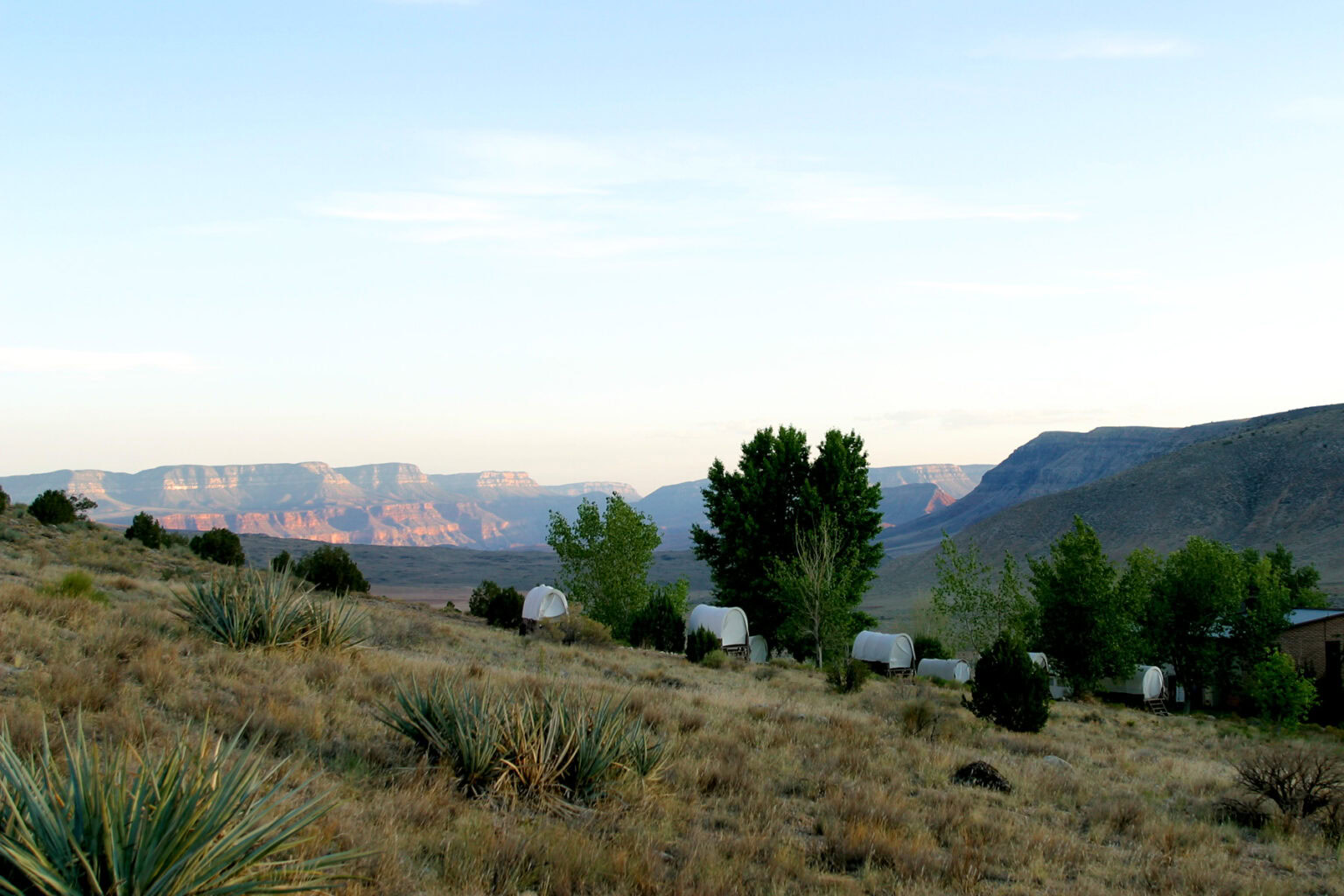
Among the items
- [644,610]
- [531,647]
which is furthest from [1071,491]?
[531,647]

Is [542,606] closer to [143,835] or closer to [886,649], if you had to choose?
[886,649]

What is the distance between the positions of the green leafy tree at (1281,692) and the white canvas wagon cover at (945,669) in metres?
12.8

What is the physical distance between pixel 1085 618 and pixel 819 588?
14540mm

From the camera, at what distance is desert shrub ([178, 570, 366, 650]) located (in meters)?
13.2

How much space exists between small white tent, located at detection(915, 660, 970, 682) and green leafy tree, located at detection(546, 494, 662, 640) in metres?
16.6

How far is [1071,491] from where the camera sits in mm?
140250

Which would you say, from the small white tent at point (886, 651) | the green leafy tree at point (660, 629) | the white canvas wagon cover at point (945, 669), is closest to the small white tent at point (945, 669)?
the white canvas wagon cover at point (945, 669)

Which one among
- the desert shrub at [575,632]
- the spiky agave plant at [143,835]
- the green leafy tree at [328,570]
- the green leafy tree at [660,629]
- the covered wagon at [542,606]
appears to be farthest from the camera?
the green leafy tree at [660,629]

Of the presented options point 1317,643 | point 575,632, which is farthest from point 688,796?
point 1317,643

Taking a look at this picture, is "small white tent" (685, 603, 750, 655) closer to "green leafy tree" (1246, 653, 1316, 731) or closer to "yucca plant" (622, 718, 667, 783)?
"green leafy tree" (1246, 653, 1316, 731)

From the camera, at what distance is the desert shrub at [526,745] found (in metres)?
8.16

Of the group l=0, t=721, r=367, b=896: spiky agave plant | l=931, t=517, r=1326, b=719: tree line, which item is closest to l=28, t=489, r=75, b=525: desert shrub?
l=931, t=517, r=1326, b=719: tree line

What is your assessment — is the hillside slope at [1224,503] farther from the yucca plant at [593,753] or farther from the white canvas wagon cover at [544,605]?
the yucca plant at [593,753]

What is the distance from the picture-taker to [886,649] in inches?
1821
